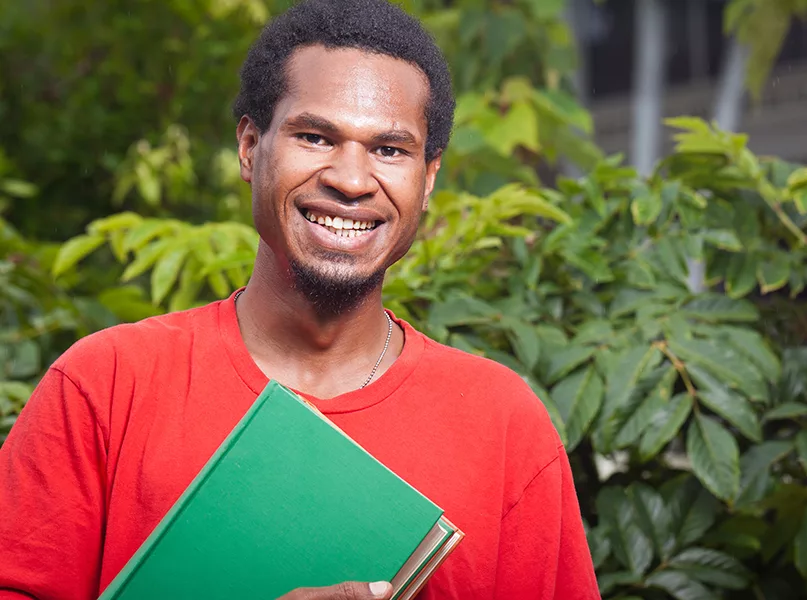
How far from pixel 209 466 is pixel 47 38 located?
11.9 feet

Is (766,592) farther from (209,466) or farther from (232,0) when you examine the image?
(232,0)

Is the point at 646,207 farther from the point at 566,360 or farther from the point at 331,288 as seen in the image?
the point at 331,288

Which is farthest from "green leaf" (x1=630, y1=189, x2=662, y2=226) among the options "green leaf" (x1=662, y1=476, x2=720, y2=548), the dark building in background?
the dark building in background

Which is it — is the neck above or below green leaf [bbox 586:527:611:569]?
above

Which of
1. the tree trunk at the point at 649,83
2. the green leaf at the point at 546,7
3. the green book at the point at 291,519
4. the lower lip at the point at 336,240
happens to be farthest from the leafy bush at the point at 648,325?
the tree trunk at the point at 649,83

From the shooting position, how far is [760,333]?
8.41 feet

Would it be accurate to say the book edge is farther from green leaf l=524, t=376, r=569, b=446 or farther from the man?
green leaf l=524, t=376, r=569, b=446

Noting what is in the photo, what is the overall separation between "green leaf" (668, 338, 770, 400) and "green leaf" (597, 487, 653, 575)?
12.0 inches

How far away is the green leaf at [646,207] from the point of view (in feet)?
7.91

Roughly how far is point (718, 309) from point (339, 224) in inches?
45.5

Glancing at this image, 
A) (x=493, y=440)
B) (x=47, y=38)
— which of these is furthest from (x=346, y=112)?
(x=47, y=38)

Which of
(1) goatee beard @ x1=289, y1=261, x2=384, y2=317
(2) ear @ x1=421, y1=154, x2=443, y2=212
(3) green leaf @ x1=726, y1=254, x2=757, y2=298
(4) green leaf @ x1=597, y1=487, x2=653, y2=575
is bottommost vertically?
(4) green leaf @ x1=597, y1=487, x2=653, y2=575

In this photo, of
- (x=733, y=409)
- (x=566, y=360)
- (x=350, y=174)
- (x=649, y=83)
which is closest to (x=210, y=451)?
(x=350, y=174)

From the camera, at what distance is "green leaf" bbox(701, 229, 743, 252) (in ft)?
7.93
